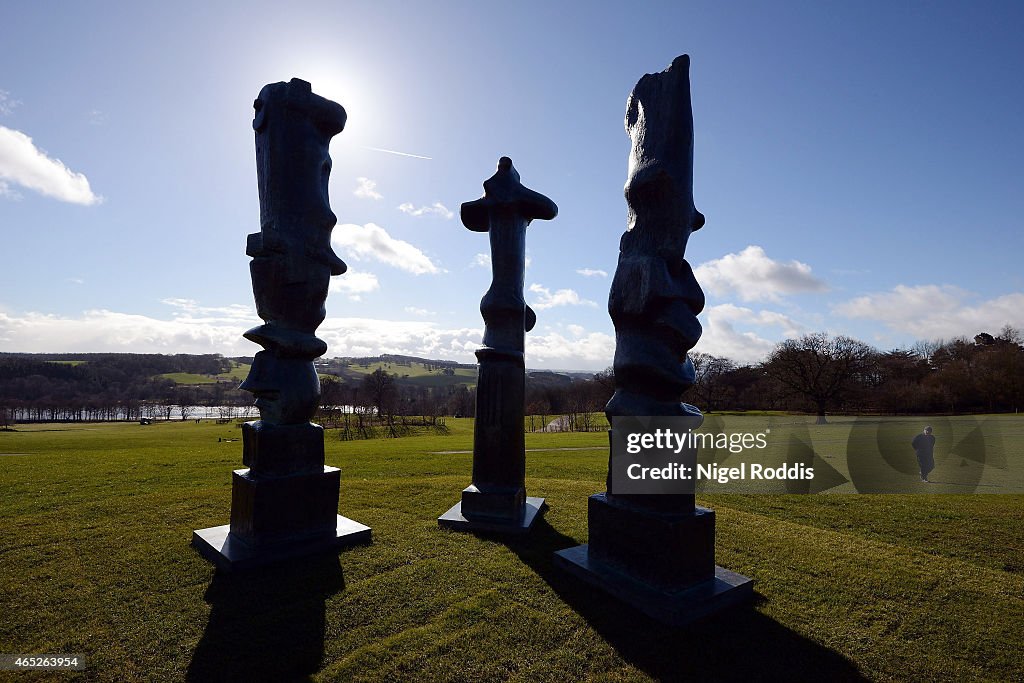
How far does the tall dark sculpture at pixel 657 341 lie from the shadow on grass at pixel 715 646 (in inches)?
9.3

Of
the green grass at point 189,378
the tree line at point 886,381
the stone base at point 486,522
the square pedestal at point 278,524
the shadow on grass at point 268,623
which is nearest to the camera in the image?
the shadow on grass at point 268,623

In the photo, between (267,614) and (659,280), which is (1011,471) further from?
(267,614)

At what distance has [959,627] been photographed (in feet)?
12.4

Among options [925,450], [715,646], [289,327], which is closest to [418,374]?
[925,450]

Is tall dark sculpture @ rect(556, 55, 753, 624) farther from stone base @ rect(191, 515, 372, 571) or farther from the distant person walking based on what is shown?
the distant person walking

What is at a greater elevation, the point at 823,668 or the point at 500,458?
the point at 500,458

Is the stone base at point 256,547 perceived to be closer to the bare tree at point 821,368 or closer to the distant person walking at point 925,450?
the distant person walking at point 925,450

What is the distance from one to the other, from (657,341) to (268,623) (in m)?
3.91

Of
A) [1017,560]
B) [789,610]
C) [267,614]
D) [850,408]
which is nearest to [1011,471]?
[1017,560]

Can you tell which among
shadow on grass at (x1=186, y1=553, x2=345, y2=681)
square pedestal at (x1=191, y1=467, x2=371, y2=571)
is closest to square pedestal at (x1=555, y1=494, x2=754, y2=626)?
shadow on grass at (x1=186, y1=553, x2=345, y2=681)

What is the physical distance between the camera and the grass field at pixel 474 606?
318cm

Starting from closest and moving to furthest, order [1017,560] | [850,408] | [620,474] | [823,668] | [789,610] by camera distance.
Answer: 1. [823,668]
2. [789,610]
3. [620,474]
4. [1017,560]
5. [850,408]

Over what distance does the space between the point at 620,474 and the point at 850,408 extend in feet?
163

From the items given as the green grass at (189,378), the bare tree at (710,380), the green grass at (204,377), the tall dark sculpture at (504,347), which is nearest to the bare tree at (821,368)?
the bare tree at (710,380)
